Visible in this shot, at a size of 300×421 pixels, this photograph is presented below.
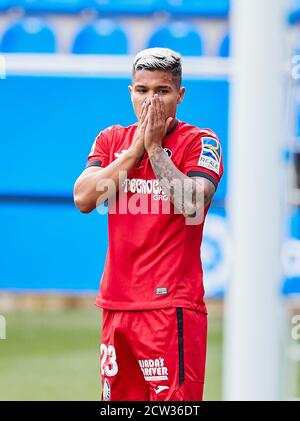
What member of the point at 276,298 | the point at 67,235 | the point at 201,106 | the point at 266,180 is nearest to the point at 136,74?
the point at 266,180

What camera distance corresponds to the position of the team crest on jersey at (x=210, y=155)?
2.81 metres

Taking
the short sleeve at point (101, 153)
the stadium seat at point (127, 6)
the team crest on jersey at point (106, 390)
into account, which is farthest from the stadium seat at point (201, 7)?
the team crest on jersey at point (106, 390)

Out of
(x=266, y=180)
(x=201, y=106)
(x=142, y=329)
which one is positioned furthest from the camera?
(x=201, y=106)

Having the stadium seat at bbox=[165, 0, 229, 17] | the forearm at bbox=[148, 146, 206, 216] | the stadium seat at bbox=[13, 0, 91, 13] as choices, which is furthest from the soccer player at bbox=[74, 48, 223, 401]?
the stadium seat at bbox=[13, 0, 91, 13]

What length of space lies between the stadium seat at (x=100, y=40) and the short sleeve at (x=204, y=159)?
3536mm

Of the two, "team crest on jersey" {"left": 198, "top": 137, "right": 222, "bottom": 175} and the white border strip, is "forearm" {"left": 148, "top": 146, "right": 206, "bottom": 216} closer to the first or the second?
"team crest on jersey" {"left": 198, "top": 137, "right": 222, "bottom": 175}

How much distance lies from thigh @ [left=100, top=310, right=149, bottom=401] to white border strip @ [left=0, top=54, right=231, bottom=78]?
2606 mm

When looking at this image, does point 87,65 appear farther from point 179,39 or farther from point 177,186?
point 177,186

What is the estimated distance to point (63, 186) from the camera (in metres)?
5.60

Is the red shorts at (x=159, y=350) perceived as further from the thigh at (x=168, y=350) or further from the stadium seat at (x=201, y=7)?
the stadium seat at (x=201, y=7)

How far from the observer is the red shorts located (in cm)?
277

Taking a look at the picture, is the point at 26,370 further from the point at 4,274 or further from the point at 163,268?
the point at 163,268

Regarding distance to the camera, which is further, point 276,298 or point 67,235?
point 67,235

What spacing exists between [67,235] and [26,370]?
79 cm
